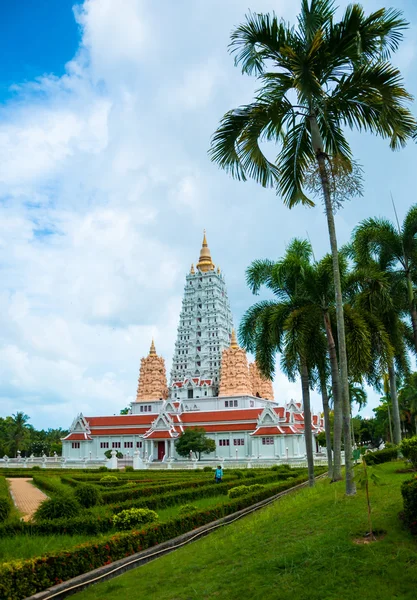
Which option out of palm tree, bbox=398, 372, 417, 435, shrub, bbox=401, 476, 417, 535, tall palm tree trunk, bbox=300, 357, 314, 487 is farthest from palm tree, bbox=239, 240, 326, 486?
palm tree, bbox=398, 372, 417, 435

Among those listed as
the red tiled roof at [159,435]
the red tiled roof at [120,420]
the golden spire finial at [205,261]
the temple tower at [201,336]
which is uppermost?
the golden spire finial at [205,261]

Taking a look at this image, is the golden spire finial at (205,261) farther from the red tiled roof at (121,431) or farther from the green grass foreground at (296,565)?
the green grass foreground at (296,565)

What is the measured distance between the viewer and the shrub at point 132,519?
545 inches

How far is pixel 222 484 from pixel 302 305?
948 cm

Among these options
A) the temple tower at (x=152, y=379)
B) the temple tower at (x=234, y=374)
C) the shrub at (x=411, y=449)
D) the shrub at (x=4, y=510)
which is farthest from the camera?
the temple tower at (x=152, y=379)

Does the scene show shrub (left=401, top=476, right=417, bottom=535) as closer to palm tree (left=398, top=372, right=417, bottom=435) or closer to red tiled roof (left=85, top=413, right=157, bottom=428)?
palm tree (left=398, top=372, right=417, bottom=435)

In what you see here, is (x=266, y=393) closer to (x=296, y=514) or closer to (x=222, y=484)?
(x=222, y=484)

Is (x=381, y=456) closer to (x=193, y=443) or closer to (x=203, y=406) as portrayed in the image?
(x=193, y=443)

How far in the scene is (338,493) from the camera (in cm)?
1414

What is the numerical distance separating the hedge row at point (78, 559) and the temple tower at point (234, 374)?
5954 cm

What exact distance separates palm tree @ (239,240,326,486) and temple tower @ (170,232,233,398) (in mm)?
57093

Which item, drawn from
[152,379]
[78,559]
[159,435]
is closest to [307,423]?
[78,559]

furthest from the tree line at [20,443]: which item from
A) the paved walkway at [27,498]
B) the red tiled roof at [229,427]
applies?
the paved walkway at [27,498]

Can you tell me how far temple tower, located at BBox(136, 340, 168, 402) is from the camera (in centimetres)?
7922
